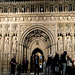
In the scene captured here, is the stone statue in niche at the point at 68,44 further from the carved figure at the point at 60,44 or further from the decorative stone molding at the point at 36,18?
the decorative stone molding at the point at 36,18

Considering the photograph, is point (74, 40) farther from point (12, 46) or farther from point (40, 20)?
point (12, 46)

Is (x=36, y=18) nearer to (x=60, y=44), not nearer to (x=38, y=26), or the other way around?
(x=38, y=26)

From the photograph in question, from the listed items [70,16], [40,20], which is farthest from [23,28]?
[70,16]

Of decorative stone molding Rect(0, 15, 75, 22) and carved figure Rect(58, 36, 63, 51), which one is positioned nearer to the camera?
carved figure Rect(58, 36, 63, 51)

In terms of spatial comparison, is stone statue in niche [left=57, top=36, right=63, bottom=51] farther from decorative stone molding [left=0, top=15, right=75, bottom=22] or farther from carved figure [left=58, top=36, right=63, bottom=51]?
decorative stone molding [left=0, top=15, right=75, bottom=22]

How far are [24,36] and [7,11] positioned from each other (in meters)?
3.51

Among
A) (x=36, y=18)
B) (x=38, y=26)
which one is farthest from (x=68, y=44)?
(x=36, y=18)

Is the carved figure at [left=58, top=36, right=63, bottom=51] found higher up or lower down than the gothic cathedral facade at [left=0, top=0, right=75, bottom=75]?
lower down

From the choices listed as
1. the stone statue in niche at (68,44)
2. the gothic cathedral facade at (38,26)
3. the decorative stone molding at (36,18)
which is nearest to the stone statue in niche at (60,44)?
the gothic cathedral facade at (38,26)

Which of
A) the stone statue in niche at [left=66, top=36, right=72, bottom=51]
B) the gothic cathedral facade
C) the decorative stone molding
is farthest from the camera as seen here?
the decorative stone molding

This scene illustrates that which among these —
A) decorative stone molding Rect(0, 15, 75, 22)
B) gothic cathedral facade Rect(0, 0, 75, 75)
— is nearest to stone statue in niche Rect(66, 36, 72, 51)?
gothic cathedral facade Rect(0, 0, 75, 75)

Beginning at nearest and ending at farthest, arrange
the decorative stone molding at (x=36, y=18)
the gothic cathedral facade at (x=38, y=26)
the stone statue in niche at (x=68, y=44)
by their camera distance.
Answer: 1. the stone statue in niche at (x=68, y=44)
2. the gothic cathedral facade at (x=38, y=26)
3. the decorative stone molding at (x=36, y=18)

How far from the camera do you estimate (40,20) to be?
63.8 feet

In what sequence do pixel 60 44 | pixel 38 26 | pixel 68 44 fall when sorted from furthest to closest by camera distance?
1. pixel 38 26
2. pixel 60 44
3. pixel 68 44
